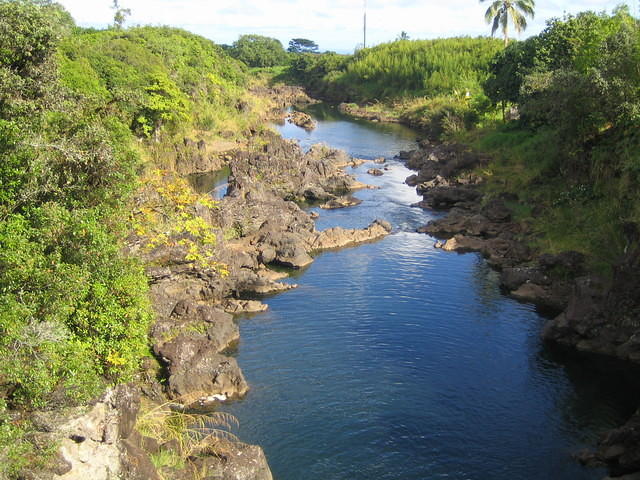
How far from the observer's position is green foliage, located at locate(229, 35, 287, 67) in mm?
140250

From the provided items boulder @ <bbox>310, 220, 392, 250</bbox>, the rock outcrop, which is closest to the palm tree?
the rock outcrop

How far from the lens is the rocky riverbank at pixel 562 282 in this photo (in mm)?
16391

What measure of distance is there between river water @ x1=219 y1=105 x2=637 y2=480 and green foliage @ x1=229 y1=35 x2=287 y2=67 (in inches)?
4673

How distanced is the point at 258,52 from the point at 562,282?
12577 centimetres

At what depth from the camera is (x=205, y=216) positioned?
30.9 metres

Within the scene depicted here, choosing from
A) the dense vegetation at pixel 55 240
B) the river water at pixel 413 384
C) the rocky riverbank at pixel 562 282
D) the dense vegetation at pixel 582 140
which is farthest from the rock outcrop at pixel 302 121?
the dense vegetation at pixel 55 240

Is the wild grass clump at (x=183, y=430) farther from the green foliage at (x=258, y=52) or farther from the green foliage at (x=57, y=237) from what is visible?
the green foliage at (x=258, y=52)

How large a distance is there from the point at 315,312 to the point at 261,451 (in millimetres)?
10090

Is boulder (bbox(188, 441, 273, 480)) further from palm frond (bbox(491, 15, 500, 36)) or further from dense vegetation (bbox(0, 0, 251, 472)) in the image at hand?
palm frond (bbox(491, 15, 500, 36))

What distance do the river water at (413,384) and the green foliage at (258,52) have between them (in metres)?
119

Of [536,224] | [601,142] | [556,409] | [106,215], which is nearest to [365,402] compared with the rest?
[556,409]

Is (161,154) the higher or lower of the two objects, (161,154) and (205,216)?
the higher

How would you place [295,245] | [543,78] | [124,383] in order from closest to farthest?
[124,383] → [295,245] → [543,78]

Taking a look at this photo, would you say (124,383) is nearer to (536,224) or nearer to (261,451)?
(261,451)
